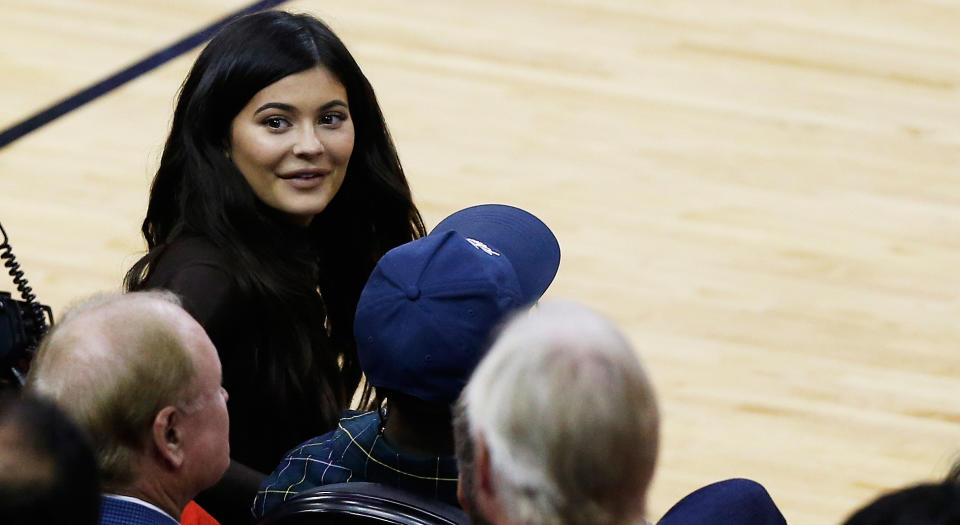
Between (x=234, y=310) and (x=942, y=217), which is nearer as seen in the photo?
(x=234, y=310)

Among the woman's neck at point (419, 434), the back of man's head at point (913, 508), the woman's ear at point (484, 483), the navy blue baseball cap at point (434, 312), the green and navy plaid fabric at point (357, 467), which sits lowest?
the green and navy plaid fabric at point (357, 467)

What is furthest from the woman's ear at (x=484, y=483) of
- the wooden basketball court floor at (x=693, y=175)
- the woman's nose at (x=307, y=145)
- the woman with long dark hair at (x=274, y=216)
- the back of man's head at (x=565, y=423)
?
the wooden basketball court floor at (x=693, y=175)

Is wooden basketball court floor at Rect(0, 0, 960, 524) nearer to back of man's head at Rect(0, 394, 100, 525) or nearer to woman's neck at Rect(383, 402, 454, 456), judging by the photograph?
woman's neck at Rect(383, 402, 454, 456)

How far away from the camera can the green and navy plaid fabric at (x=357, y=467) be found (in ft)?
5.21

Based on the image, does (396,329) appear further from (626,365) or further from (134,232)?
(134,232)

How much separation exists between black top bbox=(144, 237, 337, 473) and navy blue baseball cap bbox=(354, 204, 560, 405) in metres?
0.47

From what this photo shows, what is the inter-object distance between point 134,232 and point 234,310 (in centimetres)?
195

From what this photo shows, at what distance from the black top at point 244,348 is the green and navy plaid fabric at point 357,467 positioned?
1.39ft

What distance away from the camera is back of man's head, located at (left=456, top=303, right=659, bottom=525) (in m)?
1.21

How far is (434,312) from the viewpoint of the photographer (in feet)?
5.40

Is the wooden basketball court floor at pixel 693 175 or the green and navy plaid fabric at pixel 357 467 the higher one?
the green and navy plaid fabric at pixel 357 467

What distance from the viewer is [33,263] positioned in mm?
3773

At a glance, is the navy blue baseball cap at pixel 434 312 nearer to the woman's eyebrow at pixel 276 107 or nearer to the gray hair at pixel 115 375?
the gray hair at pixel 115 375

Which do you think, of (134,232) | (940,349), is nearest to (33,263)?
(134,232)
